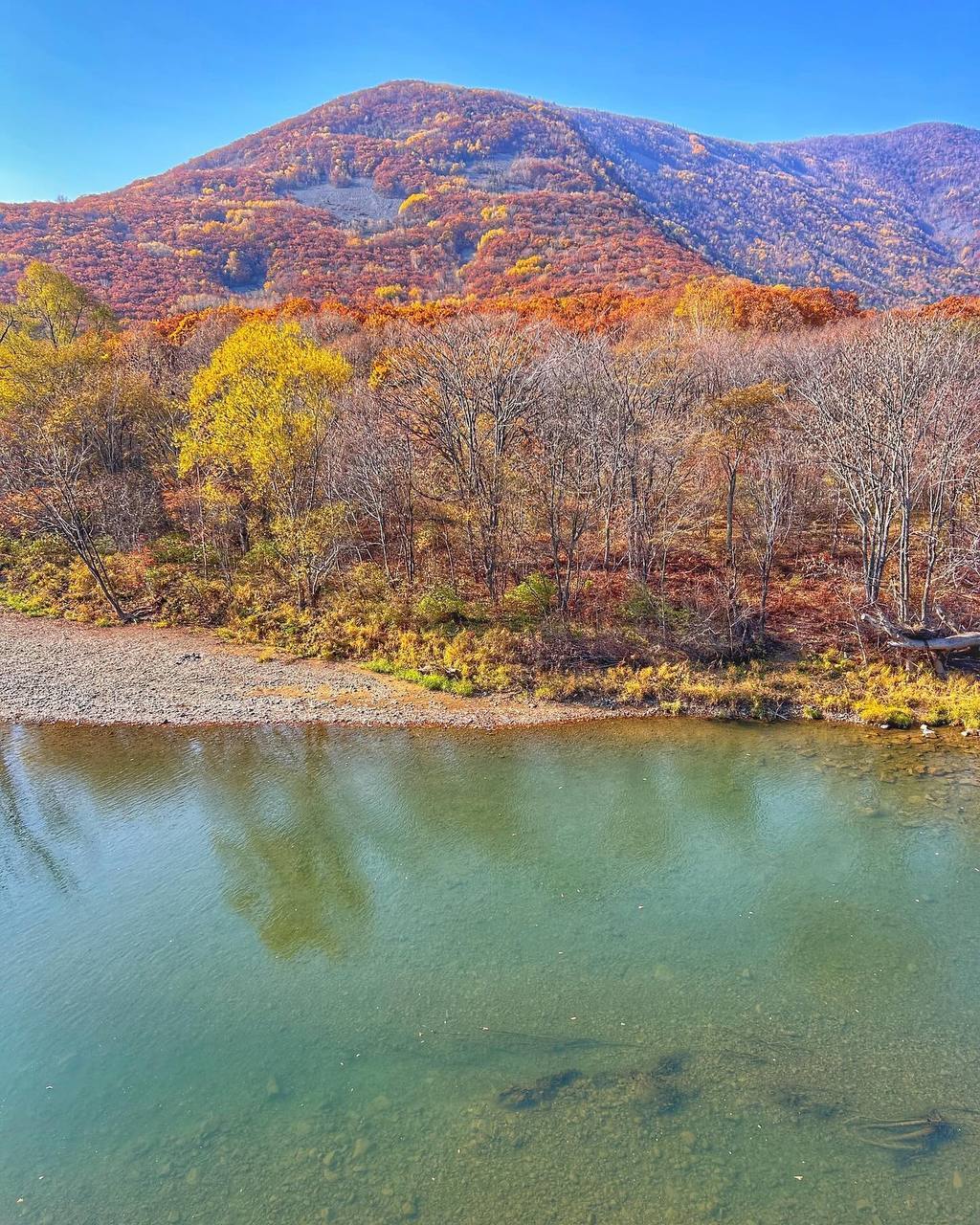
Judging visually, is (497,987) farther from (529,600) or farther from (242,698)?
(529,600)

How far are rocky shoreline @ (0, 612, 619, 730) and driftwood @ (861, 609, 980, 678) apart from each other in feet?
23.7

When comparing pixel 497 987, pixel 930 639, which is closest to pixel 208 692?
pixel 497 987

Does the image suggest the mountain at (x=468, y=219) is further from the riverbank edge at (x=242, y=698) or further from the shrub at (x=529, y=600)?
the riverbank edge at (x=242, y=698)

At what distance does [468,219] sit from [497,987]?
242 feet

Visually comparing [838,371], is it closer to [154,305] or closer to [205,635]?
[205,635]

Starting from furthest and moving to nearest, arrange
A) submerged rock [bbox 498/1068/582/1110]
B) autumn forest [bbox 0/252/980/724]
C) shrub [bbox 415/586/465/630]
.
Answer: shrub [bbox 415/586/465/630]
autumn forest [bbox 0/252/980/724]
submerged rock [bbox 498/1068/582/1110]

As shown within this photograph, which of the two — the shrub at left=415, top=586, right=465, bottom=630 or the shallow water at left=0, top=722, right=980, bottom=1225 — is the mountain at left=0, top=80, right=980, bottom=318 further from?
the shallow water at left=0, top=722, right=980, bottom=1225

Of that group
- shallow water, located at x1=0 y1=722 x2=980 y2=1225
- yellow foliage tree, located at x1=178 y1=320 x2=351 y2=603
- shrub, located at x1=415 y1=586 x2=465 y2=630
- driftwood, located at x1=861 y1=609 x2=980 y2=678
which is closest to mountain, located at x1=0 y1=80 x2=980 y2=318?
yellow foliage tree, located at x1=178 y1=320 x2=351 y2=603

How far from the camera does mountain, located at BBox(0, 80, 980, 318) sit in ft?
185

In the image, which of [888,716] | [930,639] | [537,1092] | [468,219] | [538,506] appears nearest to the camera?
[537,1092]

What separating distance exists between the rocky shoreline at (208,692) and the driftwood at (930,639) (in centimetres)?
722

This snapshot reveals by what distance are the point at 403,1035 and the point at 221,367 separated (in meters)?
21.6

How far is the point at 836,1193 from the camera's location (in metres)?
6.55

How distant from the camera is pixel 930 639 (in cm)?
1706
